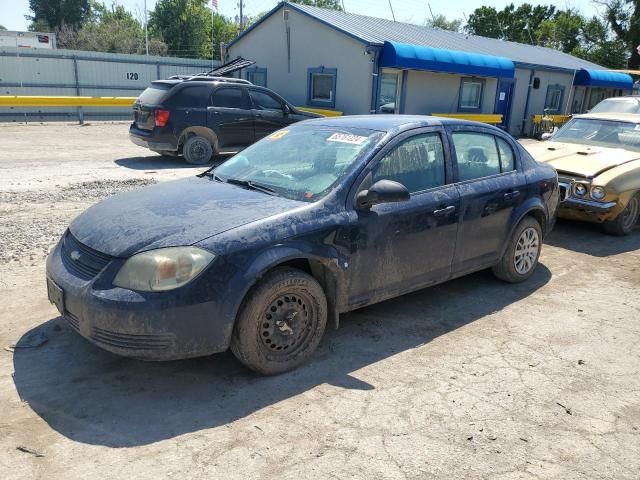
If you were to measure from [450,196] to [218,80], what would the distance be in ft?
29.2

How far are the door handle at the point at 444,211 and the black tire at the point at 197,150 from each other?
841 cm

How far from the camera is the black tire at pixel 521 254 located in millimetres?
5387

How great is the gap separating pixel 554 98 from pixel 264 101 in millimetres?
17726

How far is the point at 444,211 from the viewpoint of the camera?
4.49m

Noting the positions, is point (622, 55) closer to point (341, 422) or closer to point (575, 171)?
point (575, 171)

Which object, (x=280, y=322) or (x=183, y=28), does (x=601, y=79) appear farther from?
(x=183, y=28)

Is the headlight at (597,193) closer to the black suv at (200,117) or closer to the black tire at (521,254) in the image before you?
the black tire at (521,254)

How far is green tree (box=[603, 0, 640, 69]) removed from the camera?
40.1m

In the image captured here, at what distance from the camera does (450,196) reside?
15.0ft

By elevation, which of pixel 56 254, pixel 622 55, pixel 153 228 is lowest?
pixel 56 254

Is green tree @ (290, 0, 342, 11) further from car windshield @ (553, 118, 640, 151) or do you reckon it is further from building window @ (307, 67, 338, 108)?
car windshield @ (553, 118, 640, 151)

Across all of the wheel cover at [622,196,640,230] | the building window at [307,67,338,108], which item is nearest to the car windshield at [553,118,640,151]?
the wheel cover at [622,196,640,230]

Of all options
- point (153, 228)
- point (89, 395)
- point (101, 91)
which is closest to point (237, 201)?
point (153, 228)

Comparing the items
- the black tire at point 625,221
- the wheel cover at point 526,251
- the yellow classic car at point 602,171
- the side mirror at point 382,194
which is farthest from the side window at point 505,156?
the black tire at point 625,221
